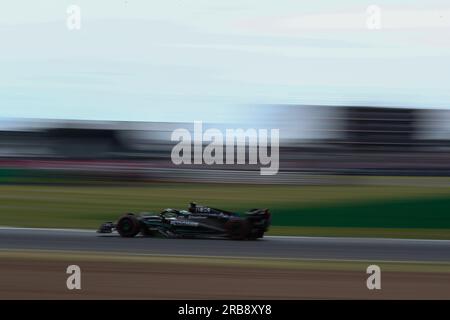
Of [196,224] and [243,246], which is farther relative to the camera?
[196,224]

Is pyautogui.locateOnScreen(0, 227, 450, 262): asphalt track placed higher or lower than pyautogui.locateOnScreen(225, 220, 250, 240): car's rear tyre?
lower

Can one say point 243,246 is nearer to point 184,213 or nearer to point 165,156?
point 184,213

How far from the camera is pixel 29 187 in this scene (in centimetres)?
2083

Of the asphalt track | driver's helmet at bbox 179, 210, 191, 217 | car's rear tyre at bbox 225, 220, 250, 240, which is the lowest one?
the asphalt track

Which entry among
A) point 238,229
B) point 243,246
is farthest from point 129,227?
point 243,246

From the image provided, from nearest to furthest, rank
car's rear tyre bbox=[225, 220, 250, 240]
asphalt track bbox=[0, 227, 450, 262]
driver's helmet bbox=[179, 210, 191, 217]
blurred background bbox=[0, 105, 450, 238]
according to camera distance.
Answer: asphalt track bbox=[0, 227, 450, 262] → car's rear tyre bbox=[225, 220, 250, 240] → driver's helmet bbox=[179, 210, 191, 217] → blurred background bbox=[0, 105, 450, 238]

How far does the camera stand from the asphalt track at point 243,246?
368 inches

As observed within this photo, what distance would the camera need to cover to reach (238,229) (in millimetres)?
10938

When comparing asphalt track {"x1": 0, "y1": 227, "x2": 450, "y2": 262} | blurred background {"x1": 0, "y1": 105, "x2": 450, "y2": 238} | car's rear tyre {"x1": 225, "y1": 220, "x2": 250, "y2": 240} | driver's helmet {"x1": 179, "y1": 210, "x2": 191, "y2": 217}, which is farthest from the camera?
blurred background {"x1": 0, "y1": 105, "x2": 450, "y2": 238}

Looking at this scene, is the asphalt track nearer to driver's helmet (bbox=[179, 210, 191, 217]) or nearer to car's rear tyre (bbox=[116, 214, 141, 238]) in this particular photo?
car's rear tyre (bbox=[116, 214, 141, 238])

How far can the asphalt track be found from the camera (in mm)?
9336

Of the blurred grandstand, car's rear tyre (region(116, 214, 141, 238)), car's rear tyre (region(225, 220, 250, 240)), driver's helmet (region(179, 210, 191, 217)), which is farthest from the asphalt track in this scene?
the blurred grandstand

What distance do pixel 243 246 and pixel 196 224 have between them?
129 centimetres

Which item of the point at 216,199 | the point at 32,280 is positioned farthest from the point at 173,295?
the point at 216,199
